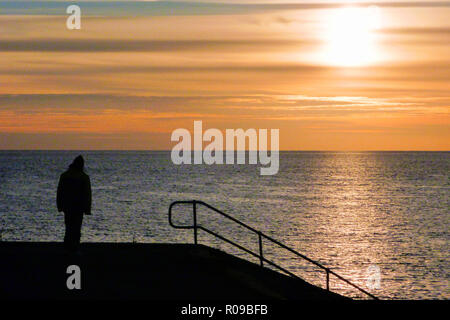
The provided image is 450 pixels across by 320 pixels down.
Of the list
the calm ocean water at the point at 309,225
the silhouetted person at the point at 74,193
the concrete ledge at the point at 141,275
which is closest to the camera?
the concrete ledge at the point at 141,275

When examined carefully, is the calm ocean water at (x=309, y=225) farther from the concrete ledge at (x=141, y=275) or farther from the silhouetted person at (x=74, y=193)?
the silhouetted person at (x=74, y=193)

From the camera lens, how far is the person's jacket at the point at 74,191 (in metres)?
13.9

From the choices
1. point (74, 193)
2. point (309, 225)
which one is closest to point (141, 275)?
point (74, 193)

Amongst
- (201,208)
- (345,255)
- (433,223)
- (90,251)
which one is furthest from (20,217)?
(90,251)

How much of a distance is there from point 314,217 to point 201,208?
13943mm

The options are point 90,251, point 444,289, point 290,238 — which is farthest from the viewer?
point 290,238

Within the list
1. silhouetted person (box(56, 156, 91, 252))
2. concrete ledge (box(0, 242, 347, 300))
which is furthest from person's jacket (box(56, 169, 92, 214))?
concrete ledge (box(0, 242, 347, 300))

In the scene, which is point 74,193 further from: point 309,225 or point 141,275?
point 309,225

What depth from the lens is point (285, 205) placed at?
85.4m

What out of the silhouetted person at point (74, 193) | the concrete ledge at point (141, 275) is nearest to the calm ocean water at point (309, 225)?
the concrete ledge at point (141, 275)

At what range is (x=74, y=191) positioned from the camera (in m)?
13.9
